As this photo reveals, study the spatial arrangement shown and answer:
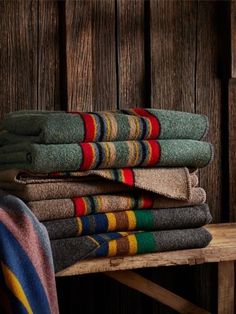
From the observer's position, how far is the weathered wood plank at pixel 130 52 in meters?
2.15

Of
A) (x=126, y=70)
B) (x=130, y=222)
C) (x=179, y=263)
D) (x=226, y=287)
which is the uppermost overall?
(x=126, y=70)

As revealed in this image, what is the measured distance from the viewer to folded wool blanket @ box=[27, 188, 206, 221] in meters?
1.65

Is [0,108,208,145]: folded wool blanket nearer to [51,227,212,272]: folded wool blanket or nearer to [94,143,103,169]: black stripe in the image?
[94,143,103,169]: black stripe

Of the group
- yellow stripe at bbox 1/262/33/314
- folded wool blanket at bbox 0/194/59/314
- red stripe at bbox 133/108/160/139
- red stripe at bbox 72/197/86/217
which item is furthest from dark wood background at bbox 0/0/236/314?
yellow stripe at bbox 1/262/33/314

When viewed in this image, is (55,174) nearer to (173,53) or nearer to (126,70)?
(126,70)

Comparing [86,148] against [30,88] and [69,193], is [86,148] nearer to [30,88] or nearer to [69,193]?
[69,193]

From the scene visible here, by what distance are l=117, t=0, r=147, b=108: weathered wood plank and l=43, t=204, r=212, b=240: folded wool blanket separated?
502 millimetres

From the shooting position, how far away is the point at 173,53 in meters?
2.21

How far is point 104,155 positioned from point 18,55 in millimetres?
542

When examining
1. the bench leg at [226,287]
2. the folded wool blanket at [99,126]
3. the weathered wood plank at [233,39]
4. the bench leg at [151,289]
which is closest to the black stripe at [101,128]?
the folded wool blanket at [99,126]

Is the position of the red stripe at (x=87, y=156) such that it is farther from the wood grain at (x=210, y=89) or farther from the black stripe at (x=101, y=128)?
the wood grain at (x=210, y=89)

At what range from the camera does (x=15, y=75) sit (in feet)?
6.69

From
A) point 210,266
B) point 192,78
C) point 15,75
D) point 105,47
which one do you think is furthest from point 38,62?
point 210,266

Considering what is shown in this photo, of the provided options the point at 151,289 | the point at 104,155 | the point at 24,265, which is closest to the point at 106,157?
the point at 104,155
